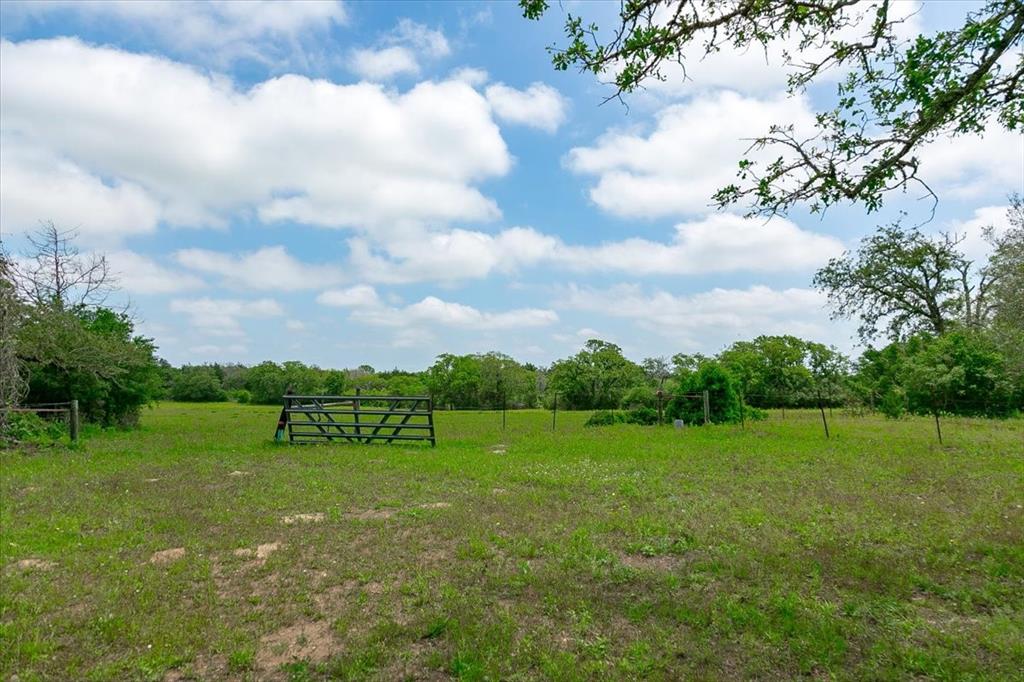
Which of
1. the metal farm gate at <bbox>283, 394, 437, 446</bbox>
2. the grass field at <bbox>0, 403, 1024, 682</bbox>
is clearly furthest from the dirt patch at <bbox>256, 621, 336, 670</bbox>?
the metal farm gate at <bbox>283, 394, 437, 446</bbox>

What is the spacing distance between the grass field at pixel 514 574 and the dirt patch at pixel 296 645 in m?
0.02

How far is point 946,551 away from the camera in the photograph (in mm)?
5895

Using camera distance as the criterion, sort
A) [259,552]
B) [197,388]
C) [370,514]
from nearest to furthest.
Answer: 1. [259,552]
2. [370,514]
3. [197,388]

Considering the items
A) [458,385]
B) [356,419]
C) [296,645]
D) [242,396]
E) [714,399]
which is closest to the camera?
[296,645]

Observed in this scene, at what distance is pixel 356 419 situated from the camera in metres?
15.6

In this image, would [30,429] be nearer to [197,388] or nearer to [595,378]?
[595,378]

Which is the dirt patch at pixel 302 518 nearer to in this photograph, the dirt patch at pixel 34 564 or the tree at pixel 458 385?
the dirt patch at pixel 34 564

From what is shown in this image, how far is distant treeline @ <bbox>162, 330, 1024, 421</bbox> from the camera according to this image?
2336cm

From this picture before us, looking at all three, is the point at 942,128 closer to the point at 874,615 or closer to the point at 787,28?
the point at 787,28

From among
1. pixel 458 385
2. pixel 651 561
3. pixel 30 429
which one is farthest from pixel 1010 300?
pixel 458 385

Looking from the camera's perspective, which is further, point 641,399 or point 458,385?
point 458,385

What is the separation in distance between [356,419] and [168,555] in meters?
9.81

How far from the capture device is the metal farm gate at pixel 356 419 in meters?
14.9

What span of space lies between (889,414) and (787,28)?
25081mm
